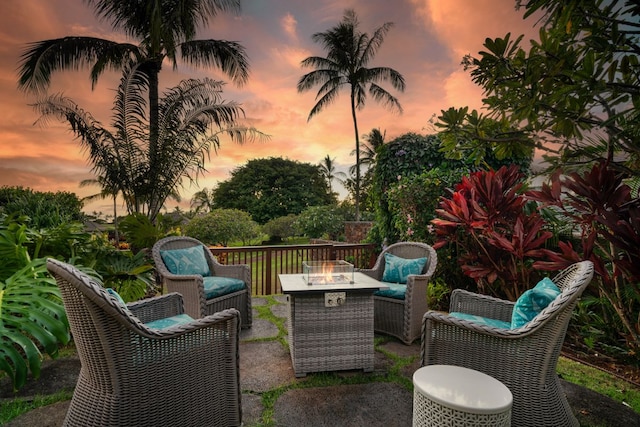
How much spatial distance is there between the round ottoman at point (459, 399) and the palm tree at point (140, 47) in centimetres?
542

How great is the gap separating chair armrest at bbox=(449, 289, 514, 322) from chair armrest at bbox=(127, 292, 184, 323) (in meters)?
2.11

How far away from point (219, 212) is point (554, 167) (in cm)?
1009

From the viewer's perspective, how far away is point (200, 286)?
117 inches

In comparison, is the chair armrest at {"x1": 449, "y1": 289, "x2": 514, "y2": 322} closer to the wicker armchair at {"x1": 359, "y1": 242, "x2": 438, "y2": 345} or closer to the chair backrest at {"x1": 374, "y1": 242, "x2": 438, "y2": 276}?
the wicker armchair at {"x1": 359, "y1": 242, "x2": 438, "y2": 345}

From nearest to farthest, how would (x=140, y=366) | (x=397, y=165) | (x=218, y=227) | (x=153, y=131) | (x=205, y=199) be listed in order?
(x=140, y=366) → (x=397, y=165) → (x=153, y=131) → (x=218, y=227) → (x=205, y=199)

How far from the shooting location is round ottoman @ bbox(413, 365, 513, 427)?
1258 millimetres

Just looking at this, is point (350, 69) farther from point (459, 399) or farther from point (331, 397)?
point (459, 399)

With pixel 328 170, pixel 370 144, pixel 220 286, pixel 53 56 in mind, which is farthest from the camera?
pixel 328 170

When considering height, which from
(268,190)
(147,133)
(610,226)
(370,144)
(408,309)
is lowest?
(408,309)

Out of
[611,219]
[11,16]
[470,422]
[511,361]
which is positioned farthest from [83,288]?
[11,16]

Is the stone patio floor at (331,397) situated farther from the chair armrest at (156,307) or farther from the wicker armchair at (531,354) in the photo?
the chair armrest at (156,307)

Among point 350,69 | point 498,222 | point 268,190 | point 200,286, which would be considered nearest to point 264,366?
point 200,286

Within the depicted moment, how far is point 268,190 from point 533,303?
79.7 ft

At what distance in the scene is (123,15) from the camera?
20.7ft
